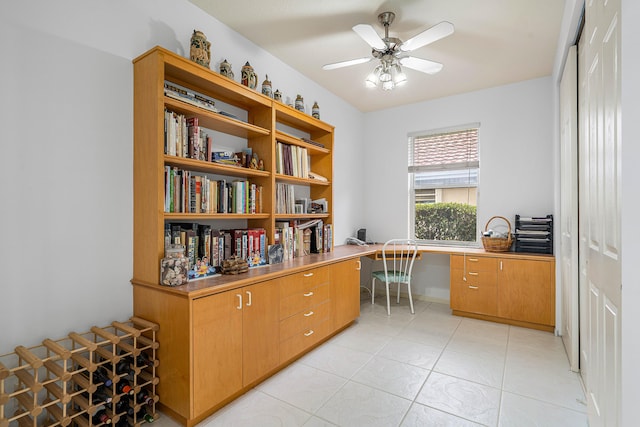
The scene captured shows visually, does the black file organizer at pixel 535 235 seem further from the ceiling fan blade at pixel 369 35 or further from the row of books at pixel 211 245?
the row of books at pixel 211 245

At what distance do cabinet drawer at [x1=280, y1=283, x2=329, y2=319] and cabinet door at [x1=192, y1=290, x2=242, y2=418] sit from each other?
17.5 inches

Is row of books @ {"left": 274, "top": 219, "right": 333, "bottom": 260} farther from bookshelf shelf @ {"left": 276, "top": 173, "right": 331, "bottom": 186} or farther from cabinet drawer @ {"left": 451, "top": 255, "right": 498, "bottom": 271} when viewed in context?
cabinet drawer @ {"left": 451, "top": 255, "right": 498, "bottom": 271}

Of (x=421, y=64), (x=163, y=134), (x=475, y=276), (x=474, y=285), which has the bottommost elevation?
(x=474, y=285)

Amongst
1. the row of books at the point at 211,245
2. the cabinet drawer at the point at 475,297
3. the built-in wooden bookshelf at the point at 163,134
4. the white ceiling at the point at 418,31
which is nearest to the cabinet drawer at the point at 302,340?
the row of books at the point at 211,245

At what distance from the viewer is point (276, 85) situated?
305cm

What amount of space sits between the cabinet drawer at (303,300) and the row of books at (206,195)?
0.78 m

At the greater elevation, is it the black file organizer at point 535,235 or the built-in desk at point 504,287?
the black file organizer at point 535,235

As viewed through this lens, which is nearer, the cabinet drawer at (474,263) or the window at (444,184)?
the cabinet drawer at (474,263)

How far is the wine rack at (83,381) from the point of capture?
1.38 meters

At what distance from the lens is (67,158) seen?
66.5 inches

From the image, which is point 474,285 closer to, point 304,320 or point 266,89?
point 304,320

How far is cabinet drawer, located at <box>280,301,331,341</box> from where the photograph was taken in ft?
7.60

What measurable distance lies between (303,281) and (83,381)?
4.79ft

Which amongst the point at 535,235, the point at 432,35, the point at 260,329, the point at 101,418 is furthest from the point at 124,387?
the point at 535,235
